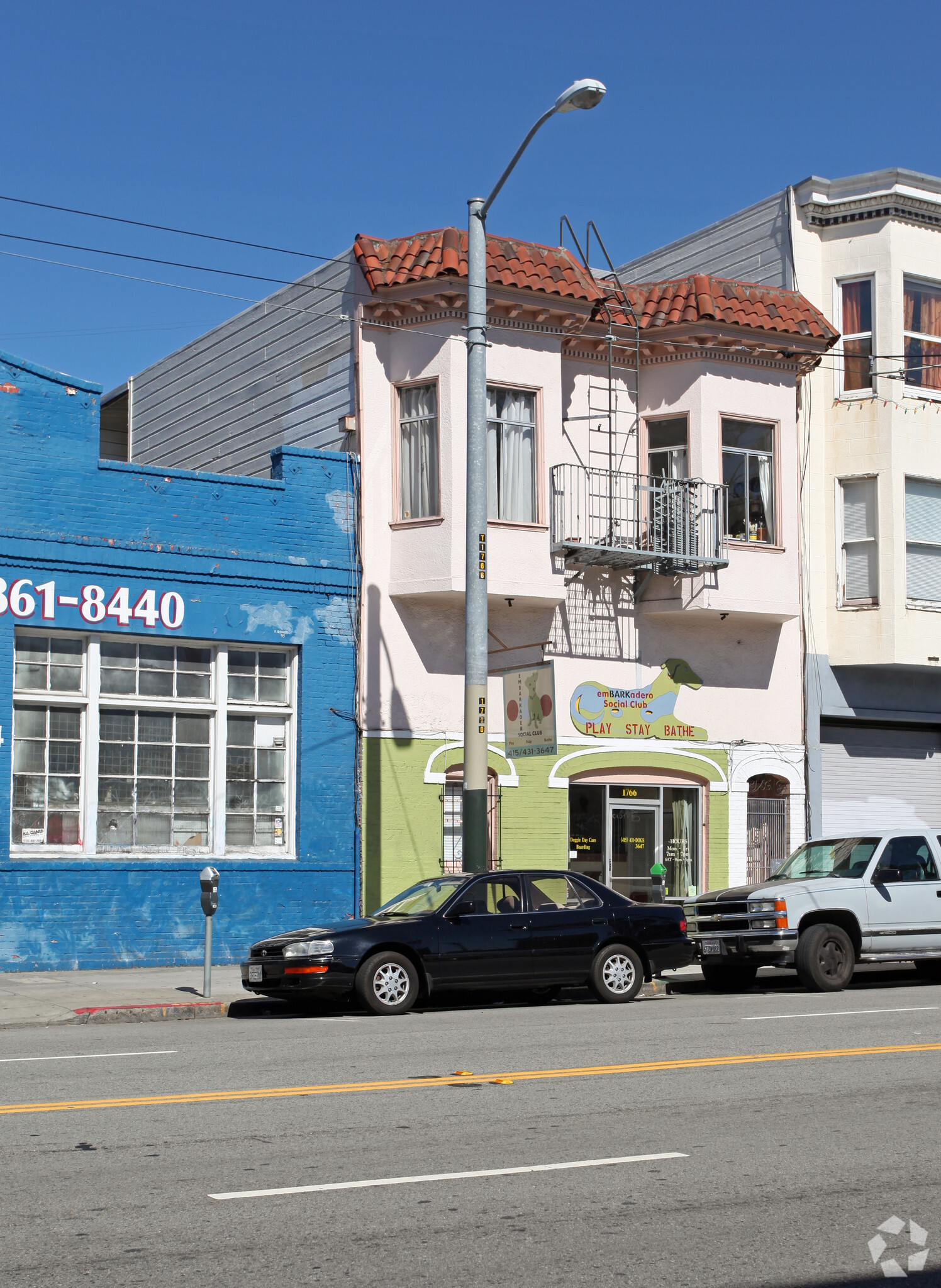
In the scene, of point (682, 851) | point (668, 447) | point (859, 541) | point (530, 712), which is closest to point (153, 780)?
point (530, 712)

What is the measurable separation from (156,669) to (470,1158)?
12294 millimetres

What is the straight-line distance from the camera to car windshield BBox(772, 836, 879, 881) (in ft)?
56.4

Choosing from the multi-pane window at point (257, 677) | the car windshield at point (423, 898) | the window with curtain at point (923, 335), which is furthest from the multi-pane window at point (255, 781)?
the window with curtain at point (923, 335)

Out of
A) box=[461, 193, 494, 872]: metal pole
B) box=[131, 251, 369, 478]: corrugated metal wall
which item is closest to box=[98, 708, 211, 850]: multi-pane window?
box=[461, 193, 494, 872]: metal pole

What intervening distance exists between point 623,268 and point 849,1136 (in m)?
22.2

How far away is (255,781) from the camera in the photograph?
1944cm

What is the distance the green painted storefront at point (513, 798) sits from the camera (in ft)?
65.2

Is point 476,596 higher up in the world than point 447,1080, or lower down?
higher up

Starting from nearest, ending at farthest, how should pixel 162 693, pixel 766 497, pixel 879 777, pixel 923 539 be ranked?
pixel 162 693 < pixel 766 497 < pixel 923 539 < pixel 879 777

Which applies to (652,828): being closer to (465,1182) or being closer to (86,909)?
(86,909)

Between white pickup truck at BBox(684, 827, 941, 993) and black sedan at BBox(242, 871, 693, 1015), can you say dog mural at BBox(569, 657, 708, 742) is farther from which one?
black sedan at BBox(242, 871, 693, 1015)

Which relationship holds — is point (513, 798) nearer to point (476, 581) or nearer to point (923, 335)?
point (476, 581)

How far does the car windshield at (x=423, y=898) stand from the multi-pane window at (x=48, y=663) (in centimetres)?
540

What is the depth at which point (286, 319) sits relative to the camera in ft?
74.2
